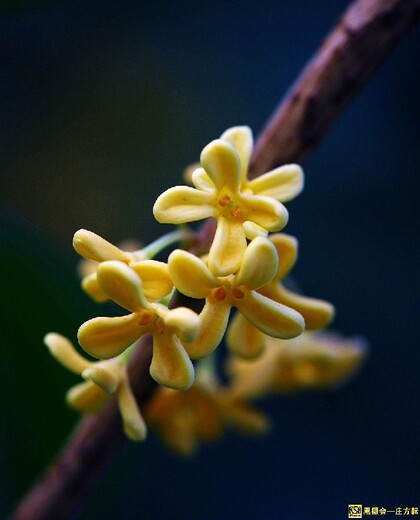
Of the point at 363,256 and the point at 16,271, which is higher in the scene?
the point at 363,256

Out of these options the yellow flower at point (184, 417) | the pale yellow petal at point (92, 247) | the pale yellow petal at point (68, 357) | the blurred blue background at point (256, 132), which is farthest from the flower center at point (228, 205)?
the blurred blue background at point (256, 132)

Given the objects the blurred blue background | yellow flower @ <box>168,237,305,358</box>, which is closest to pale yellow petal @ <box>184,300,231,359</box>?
yellow flower @ <box>168,237,305,358</box>

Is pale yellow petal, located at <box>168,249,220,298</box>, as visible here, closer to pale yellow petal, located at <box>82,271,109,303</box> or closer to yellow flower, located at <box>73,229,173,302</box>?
yellow flower, located at <box>73,229,173,302</box>

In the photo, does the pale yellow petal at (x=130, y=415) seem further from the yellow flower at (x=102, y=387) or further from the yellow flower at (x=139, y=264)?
the yellow flower at (x=139, y=264)

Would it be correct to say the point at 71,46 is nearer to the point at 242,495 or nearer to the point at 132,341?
the point at 242,495

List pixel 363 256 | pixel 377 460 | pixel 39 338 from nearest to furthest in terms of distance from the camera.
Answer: pixel 39 338
pixel 377 460
pixel 363 256

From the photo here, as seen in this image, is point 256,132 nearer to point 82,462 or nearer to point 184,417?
point 184,417

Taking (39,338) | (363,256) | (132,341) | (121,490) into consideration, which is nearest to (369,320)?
(363,256)

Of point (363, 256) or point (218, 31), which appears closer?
point (363, 256)
